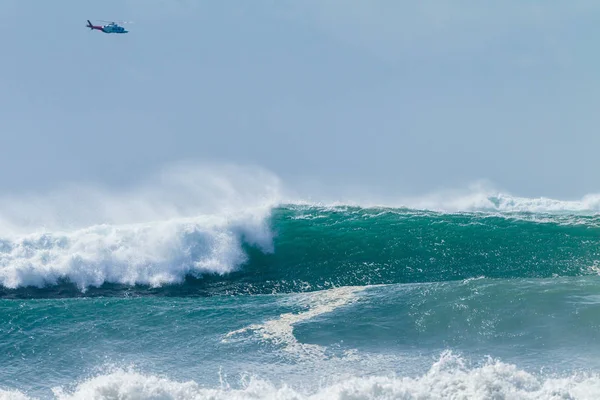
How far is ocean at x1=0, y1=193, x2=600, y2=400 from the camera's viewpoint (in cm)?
1611

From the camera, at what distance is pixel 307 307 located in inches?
858

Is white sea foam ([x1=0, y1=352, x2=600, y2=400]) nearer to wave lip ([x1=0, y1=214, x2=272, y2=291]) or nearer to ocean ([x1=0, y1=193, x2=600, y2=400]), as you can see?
ocean ([x1=0, y1=193, x2=600, y2=400])

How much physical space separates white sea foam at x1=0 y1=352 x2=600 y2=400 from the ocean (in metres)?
0.04

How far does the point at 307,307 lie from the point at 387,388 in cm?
690

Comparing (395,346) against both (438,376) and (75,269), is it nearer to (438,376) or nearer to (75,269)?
(438,376)

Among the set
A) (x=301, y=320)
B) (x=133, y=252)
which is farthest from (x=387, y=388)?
(x=133, y=252)

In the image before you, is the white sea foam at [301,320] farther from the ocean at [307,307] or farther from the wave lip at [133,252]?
the wave lip at [133,252]

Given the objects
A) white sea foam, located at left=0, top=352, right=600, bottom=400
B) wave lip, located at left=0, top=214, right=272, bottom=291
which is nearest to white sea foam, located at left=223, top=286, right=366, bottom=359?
white sea foam, located at left=0, top=352, right=600, bottom=400

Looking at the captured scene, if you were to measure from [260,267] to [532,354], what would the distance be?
11.8 meters

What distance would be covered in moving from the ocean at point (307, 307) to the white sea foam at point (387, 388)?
0.04 meters

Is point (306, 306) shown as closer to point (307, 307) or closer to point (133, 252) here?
point (307, 307)

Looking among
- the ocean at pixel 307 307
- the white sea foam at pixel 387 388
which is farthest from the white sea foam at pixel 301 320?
the white sea foam at pixel 387 388

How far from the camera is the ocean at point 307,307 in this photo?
52.9ft

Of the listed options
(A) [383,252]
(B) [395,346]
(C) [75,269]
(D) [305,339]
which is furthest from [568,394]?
(C) [75,269]
